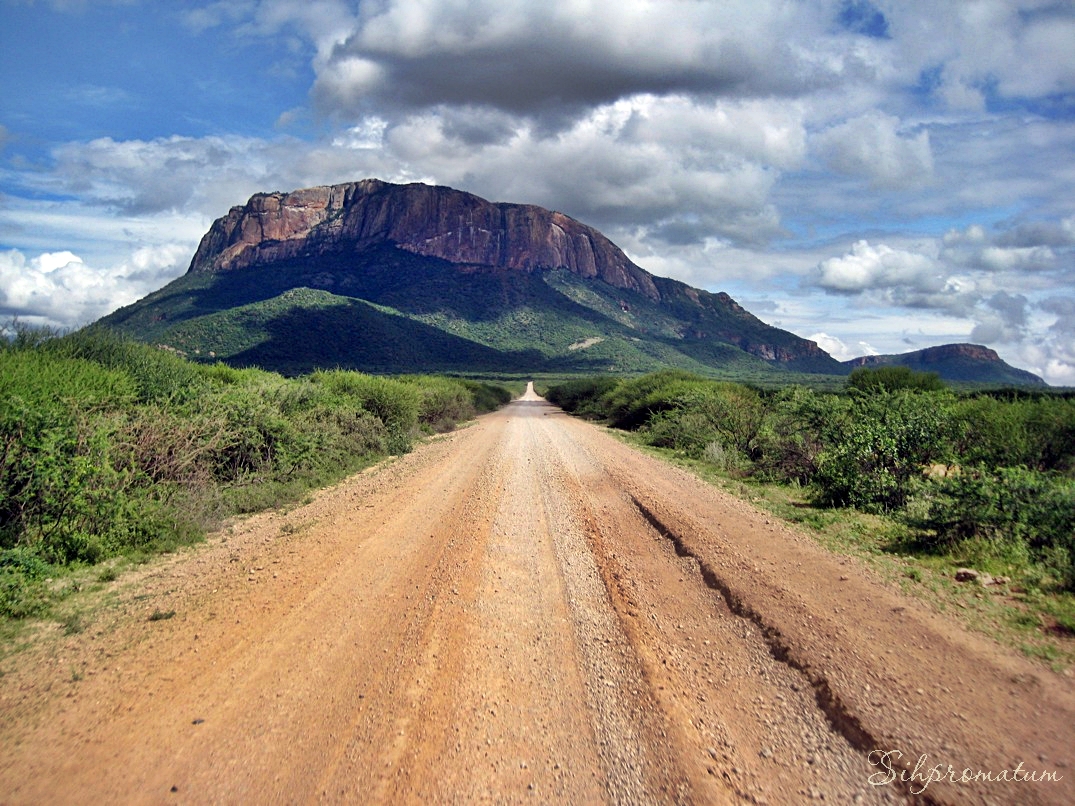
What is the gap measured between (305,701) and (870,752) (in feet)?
11.0

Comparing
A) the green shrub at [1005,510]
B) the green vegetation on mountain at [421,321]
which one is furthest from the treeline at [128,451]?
the green vegetation on mountain at [421,321]

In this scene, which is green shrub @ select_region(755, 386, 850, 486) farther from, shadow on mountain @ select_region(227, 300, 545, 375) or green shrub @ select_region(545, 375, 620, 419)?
shadow on mountain @ select_region(227, 300, 545, 375)

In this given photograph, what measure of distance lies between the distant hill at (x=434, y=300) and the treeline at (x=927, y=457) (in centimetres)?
6044

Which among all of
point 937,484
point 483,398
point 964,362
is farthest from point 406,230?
point 937,484

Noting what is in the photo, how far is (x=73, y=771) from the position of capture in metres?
3.42

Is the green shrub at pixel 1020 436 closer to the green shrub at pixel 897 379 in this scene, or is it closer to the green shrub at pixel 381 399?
the green shrub at pixel 381 399

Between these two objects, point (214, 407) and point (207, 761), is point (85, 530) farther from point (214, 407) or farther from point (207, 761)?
point (207, 761)

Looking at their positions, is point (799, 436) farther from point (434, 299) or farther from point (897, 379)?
point (434, 299)

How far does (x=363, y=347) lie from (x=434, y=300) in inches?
1481

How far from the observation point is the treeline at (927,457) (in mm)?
7434

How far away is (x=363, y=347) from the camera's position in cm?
8769

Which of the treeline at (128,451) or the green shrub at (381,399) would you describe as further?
the green shrub at (381,399)

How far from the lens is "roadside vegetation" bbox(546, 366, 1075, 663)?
6344 millimetres

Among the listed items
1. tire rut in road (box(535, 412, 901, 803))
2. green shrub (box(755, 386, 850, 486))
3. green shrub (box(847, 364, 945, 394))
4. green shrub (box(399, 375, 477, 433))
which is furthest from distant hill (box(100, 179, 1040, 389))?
tire rut in road (box(535, 412, 901, 803))
